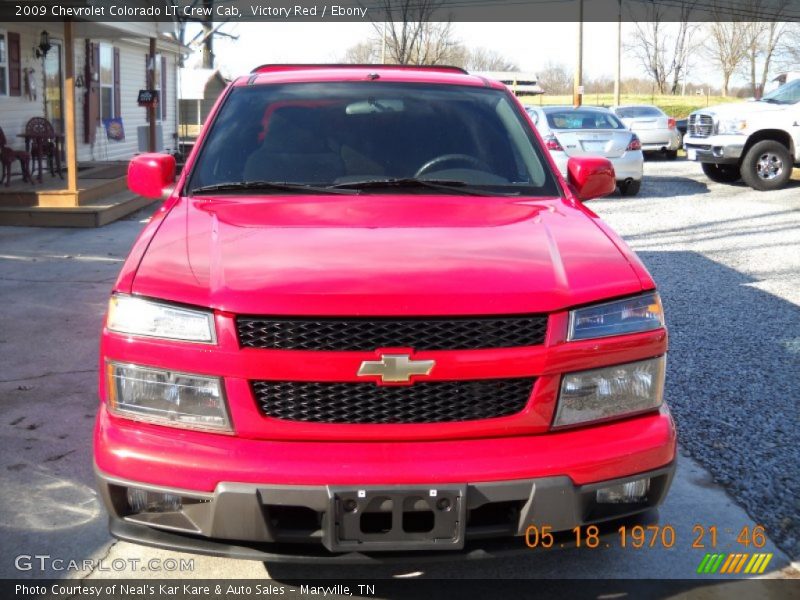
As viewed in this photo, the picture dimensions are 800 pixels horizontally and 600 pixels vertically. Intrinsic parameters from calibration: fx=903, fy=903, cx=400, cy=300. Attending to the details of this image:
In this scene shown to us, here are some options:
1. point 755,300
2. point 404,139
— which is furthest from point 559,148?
point 404,139

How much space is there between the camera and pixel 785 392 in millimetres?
5188

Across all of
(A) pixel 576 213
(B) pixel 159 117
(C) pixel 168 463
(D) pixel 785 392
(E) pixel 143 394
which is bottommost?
(D) pixel 785 392

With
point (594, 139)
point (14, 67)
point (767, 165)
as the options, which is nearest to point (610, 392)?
point (594, 139)

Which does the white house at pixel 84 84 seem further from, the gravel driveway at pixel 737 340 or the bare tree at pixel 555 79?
the bare tree at pixel 555 79

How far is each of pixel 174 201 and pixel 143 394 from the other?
1197mm

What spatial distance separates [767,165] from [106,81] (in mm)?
13493

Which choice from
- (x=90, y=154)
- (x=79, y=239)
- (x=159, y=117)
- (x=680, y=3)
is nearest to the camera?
(x=79, y=239)

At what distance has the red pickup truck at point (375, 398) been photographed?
255 cm

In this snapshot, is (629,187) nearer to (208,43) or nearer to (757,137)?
(757,137)

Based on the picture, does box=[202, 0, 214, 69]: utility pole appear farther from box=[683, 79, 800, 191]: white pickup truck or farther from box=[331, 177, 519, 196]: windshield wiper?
box=[331, 177, 519, 196]: windshield wiper

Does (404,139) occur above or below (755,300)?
above

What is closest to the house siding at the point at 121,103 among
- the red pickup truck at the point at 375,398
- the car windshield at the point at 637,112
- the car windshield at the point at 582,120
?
the car windshield at the point at 582,120

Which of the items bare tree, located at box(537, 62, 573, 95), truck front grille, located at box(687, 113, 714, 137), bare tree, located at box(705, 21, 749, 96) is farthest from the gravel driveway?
bare tree, located at box(537, 62, 573, 95)

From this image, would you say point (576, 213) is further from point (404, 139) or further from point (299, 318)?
point (299, 318)
